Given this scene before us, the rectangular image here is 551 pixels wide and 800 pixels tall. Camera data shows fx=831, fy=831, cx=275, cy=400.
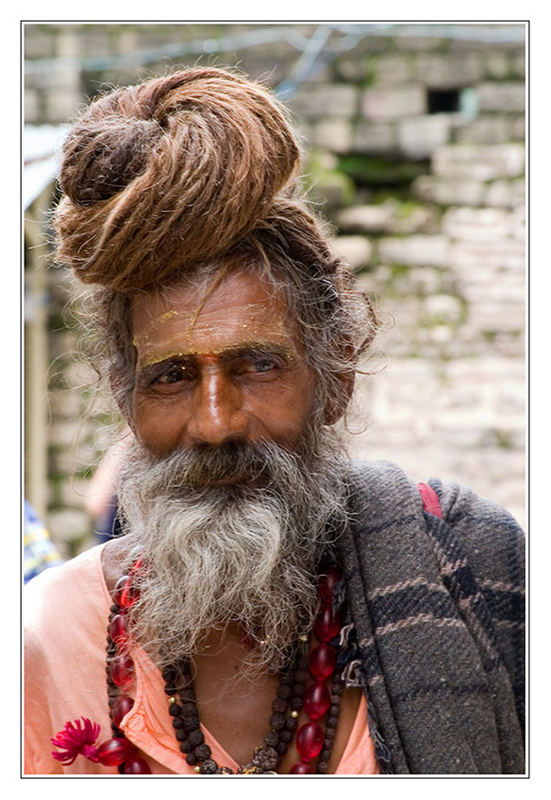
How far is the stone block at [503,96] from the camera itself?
5.34 m

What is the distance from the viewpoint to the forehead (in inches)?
77.0

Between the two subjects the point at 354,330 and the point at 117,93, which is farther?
the point at 354,330

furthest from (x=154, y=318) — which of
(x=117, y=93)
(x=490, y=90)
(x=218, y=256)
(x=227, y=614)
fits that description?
(x=490, y=90)

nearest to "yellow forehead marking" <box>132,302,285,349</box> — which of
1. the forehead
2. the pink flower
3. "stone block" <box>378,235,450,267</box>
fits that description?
the forehead

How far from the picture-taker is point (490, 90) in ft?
17.7

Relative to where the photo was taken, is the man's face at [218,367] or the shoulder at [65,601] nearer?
the man's face at [218,367]

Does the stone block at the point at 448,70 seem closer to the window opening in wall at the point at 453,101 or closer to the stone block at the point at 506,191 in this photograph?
the window opening in wall at the point at 453,101

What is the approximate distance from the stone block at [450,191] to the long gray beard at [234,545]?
3826 mm

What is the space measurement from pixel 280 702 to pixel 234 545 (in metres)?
0.40

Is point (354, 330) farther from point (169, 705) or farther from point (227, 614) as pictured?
point (169, 705)

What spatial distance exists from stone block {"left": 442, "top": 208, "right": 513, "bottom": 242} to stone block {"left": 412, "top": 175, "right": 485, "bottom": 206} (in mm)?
59

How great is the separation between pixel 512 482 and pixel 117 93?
402cm

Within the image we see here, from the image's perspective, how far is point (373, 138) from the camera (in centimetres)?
554

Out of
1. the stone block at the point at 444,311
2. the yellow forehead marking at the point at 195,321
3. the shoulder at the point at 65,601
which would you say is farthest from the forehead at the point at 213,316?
the stone block at the point at 444,311
